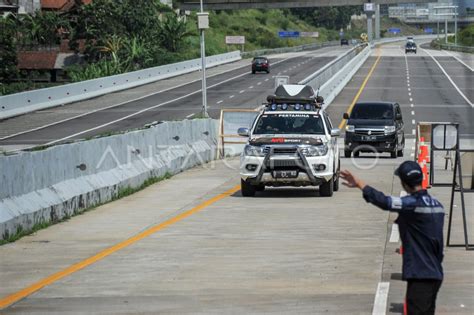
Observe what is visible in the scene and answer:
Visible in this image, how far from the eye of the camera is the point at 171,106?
6988cm

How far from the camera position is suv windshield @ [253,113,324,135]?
76.4 feet

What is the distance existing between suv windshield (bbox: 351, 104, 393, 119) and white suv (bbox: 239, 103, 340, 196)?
49.4ft

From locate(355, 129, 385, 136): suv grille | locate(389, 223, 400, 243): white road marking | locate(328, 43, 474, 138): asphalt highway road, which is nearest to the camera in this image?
locate(389, 223, 400, 243): white road marking

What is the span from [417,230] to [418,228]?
0.7 inches

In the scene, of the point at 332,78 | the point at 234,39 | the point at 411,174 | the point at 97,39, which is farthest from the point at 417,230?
the point at 234,39

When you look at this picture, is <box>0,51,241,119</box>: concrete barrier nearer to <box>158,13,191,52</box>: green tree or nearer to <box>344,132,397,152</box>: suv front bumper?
<box>158,13,191,52</box>: green tree

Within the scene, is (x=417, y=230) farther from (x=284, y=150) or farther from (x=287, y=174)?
(x=284, y=150)

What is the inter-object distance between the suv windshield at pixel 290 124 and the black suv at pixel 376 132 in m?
13.4

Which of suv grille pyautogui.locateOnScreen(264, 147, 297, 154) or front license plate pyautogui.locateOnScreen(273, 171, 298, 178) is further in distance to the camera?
Answer: suv grille pyautogui.locateOnScreen(264, 147, 297, 154)

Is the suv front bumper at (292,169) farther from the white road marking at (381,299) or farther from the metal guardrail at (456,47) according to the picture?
the metal guardrail at (456,47)

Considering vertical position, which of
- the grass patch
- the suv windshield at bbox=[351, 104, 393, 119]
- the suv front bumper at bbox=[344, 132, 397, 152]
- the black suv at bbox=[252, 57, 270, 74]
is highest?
the grass patch

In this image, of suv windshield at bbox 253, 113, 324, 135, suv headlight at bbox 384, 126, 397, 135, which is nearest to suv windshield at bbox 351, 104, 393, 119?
suv headlight at bbox 384, 126, 397, 135

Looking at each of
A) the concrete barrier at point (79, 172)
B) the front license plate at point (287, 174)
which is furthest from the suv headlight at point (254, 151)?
the concrete barrier at point (79, 172)

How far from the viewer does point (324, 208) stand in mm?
20281
